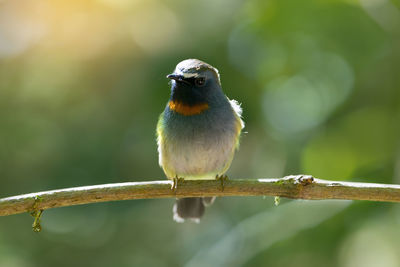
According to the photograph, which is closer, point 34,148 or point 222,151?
point 222,151

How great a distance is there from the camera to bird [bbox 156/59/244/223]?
4.88 meters

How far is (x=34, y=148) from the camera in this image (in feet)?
19.0

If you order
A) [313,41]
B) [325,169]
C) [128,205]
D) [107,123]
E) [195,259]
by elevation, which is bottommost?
[195,259]

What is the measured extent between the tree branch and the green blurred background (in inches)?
53.6

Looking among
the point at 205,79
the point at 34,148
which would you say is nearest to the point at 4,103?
the point at 34,148

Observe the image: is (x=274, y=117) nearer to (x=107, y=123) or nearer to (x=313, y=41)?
(x=313, y=41)

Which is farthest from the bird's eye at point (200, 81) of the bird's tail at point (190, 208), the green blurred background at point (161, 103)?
the bird's tail at point (190, 208)

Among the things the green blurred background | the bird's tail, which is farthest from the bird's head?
the bird's tail

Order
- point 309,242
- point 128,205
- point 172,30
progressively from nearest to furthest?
point 309,242
point 128,205
point 172,30

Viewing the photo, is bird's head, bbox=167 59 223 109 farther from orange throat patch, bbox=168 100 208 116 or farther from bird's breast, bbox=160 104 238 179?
bird's breast, bbox=160 104 238 179

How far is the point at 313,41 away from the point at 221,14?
1.02 metres

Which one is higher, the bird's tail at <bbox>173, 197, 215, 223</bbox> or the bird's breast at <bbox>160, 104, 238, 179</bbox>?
the bird's breast at <bbox>160, 104, 238, 179</bbox>

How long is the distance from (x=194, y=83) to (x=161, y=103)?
3.20 feet

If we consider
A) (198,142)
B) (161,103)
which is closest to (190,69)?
(198,142)
